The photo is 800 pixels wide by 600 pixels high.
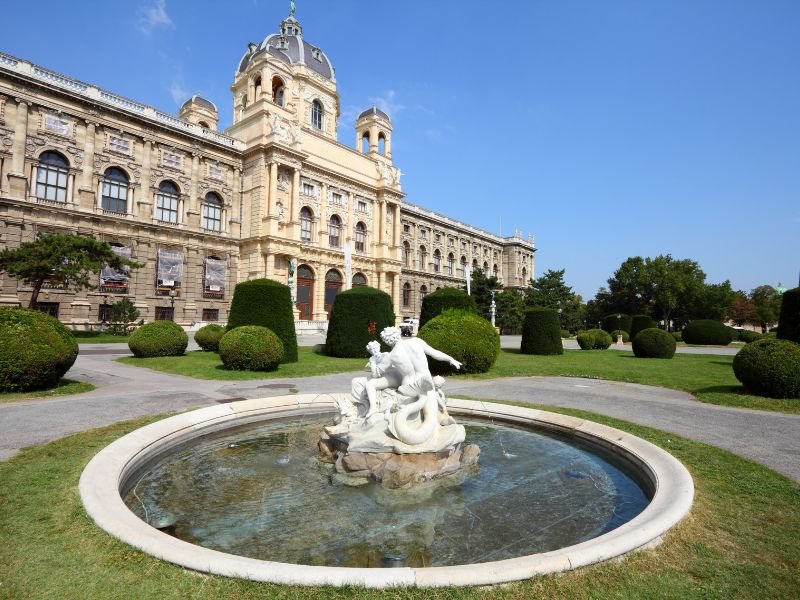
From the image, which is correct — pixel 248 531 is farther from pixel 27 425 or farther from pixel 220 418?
pixel 27 425

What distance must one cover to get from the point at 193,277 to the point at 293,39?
29089mm

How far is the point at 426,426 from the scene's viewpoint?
5.38 m

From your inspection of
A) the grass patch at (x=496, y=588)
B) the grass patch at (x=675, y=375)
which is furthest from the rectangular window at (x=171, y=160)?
the grass patch at (x=496, y=588)

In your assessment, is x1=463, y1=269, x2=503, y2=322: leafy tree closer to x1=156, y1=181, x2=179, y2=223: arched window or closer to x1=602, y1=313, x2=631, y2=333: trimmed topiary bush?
x1=602, y1=313, x2=631, y2=333: trimmed topiary bush

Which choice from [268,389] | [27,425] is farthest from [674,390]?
[27,425]

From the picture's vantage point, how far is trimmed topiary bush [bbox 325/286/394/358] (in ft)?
64.4

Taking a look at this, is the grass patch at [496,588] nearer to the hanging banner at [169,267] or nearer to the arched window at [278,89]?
the hanging banner at [169,267]

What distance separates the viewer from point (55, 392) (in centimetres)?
966

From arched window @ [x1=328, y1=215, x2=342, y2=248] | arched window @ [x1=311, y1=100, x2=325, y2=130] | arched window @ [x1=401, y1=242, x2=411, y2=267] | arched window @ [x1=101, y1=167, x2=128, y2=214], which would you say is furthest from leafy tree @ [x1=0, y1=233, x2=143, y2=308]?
arched window @ [x1=401, y1=242, x2=411, y2=267]

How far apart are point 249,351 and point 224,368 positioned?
143 centimetres

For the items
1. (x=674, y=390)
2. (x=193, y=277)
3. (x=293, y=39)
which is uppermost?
(x=293, y=39)

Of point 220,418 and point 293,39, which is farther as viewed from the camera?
point 293,39

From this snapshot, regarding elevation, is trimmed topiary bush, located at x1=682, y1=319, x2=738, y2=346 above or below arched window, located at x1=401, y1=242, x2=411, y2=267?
below

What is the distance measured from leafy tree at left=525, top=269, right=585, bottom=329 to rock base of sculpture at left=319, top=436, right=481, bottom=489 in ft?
157
